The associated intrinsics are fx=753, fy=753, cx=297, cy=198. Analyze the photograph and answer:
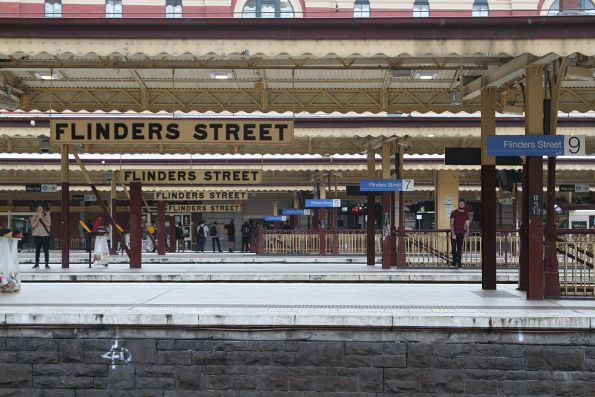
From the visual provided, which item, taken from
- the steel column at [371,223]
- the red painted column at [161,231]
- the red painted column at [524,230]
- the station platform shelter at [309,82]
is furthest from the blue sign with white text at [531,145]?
the red painted column at [161,231]

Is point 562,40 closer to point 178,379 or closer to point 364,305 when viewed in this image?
point 364,305

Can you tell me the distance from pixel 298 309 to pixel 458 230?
1084cm

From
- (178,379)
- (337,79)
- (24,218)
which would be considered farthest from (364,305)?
(24,218)

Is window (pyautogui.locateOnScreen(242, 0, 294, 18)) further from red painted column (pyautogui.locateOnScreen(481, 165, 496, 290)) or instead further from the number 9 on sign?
the number 9 on sign

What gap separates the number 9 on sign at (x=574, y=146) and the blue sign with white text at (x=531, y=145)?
357 mm

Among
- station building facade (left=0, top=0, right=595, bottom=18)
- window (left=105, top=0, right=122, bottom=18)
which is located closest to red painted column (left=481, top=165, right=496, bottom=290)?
station building facade (left=0, top=0, right=595, bottom=18)

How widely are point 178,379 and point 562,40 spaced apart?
637 cm

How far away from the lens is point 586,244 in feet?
35.7

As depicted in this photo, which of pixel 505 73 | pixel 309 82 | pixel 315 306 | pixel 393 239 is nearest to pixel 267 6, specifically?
pixel 393 239

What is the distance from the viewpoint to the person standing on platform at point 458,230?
61.7 ft

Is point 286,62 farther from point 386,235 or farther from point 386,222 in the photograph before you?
point 386,235

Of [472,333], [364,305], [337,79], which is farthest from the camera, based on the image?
[337,79]

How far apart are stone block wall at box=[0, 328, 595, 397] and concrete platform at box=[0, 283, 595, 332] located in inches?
5.0

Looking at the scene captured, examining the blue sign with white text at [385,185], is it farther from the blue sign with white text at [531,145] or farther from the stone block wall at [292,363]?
the stone block wall at [292,363]
